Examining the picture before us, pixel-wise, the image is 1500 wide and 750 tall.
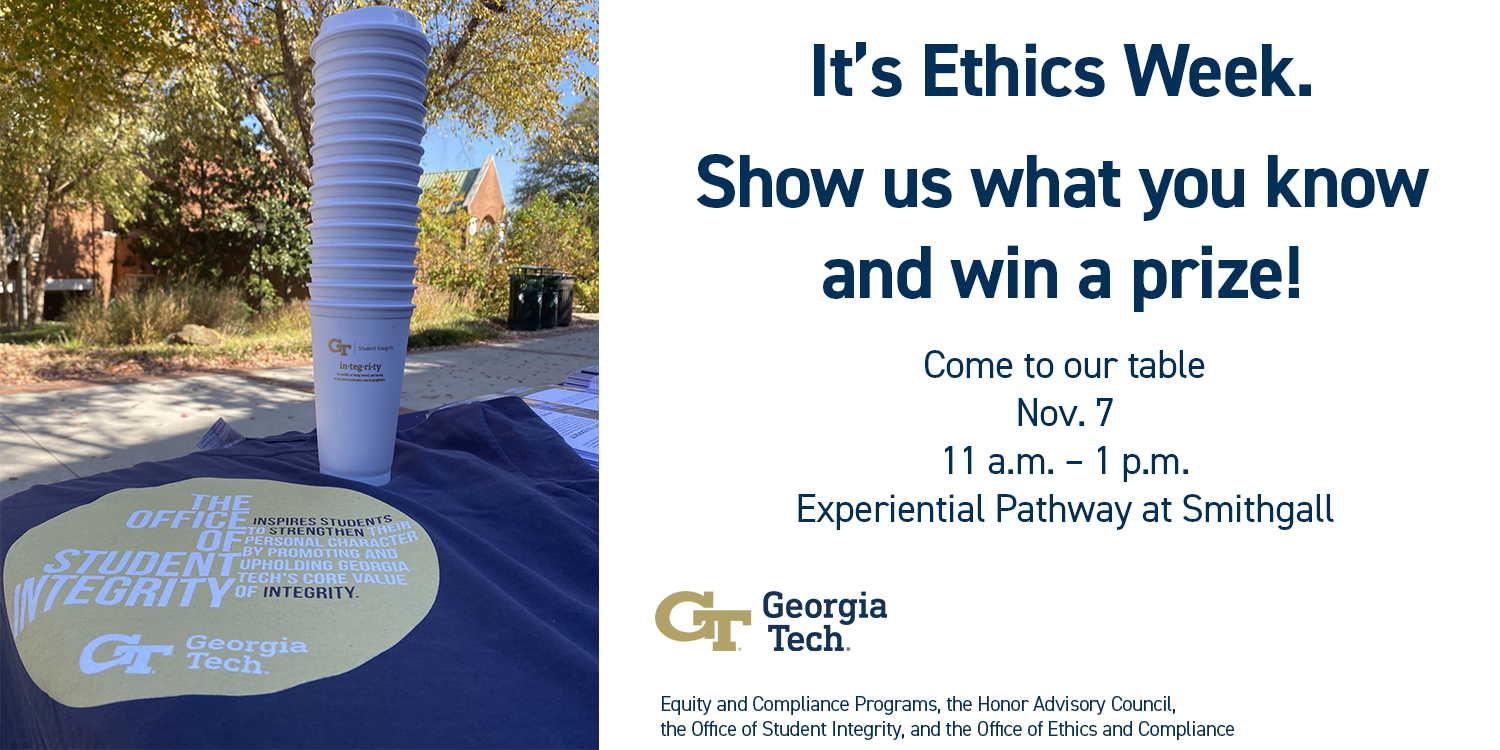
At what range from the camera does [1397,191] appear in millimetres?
1136

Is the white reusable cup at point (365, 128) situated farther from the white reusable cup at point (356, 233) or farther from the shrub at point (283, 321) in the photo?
the shrub at point (283, 321)

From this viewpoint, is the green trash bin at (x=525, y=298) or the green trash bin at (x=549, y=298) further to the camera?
the green trash bin at (x=549, y=298)

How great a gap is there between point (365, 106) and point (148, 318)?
33.3ft

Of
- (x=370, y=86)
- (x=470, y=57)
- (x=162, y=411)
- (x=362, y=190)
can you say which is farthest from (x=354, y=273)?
(x=470, y=57)

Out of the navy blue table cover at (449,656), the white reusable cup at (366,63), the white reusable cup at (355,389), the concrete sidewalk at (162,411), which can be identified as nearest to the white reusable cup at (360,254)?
the white reusable cup at (355,389)

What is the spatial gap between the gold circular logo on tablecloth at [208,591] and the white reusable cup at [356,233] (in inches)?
38.0

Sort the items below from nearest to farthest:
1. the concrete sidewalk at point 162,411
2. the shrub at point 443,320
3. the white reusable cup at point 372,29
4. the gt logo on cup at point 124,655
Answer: the gt logo on cup at point 124,655 → the white reusable cup at point 372,29 → the concrete sidewalk at point 162,411 → the shrub at point 443,320

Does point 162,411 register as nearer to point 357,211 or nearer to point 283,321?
point 357,211

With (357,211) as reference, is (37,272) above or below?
above

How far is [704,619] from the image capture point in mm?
1214

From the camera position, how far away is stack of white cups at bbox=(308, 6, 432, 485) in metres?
2.99

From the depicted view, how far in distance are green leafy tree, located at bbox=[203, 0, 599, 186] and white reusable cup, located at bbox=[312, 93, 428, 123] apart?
6.37 metres

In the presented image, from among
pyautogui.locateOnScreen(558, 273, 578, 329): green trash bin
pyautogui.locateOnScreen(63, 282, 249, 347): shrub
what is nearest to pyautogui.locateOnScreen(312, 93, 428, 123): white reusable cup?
pyautogui.locateOnScreen(63, 282, 249, 347): shrub

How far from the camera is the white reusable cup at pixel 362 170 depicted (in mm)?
3029
